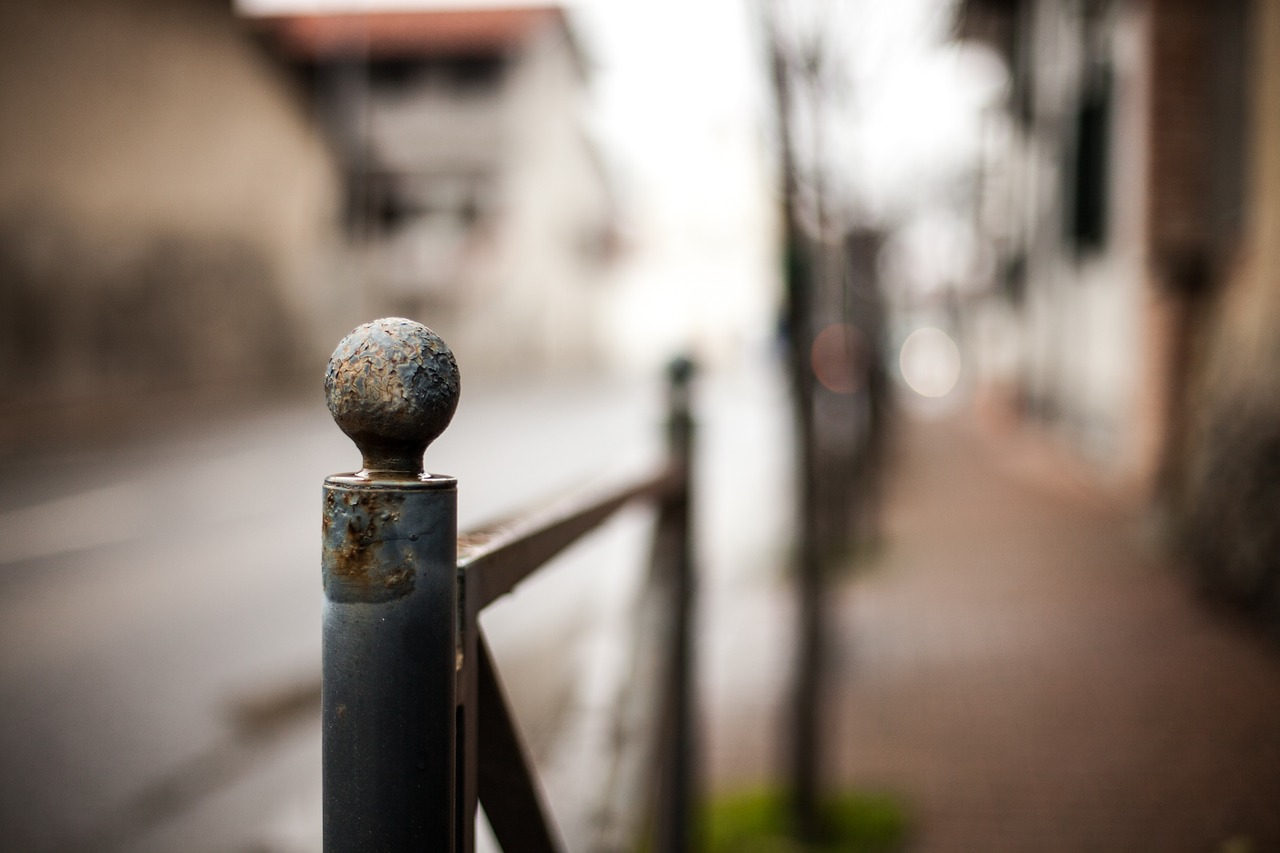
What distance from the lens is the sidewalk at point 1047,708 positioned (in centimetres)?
359

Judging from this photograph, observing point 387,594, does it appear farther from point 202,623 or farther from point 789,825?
point 202,623

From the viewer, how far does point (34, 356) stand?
53.7 feet

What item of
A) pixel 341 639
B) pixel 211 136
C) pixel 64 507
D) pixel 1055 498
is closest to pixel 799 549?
pixel 341 639

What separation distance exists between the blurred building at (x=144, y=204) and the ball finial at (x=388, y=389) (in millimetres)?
16727

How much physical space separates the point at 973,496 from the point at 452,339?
2545 cm

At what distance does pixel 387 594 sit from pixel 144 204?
20.7m

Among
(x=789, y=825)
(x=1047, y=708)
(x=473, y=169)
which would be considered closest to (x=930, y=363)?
(x=473, y=169)

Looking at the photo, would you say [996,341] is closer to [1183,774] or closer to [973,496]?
[973,496]

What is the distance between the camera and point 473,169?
37906mm

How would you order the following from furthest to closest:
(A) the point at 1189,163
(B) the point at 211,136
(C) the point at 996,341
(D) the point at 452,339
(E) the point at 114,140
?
1. (D) the point at 452,339
2. (C) the point at 996,341
3. (B) the point at 211,136
4. (E) the point at 114,140
5. (A) the point at 1189,163

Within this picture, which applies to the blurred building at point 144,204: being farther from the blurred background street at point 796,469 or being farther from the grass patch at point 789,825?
the grass patch at point 789,825

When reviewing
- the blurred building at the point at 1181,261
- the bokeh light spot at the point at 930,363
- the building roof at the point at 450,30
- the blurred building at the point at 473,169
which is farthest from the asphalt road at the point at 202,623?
the bokeh light spot at the point at 930,363

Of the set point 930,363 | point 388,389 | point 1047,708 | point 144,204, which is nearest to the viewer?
point 388,389

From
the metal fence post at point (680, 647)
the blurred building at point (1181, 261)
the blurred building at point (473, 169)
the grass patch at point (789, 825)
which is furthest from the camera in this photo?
the blurred building at point (473, 169)
